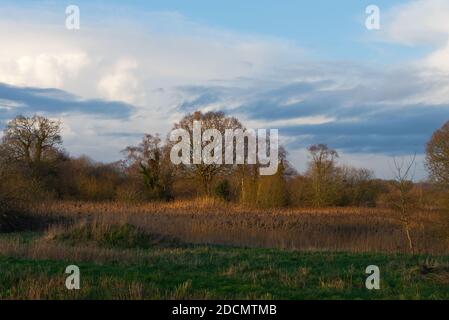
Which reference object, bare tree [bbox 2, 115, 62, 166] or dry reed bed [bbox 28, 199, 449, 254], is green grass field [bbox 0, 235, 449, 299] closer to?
dry reed bed [bbox 28, 199, 449, 254]

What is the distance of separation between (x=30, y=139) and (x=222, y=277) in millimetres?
47894

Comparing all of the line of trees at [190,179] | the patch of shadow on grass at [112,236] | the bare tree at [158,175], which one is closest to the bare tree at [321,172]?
the line of trees at [190,179]

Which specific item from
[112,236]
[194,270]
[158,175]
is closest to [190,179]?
[158,175]

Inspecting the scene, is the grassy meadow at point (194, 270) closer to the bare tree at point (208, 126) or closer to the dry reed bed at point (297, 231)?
the dry reed bed at point (297, 231)

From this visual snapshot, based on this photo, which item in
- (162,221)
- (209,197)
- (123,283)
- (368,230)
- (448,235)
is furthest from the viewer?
(209,197)

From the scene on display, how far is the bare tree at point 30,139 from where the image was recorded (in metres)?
55.7

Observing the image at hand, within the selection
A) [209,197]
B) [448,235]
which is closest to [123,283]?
[448,235]

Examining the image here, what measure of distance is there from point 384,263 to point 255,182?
112 ft

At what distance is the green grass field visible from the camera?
10445mm

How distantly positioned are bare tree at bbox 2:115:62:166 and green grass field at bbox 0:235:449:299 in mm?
42021

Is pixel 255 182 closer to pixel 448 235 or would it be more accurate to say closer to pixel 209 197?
pixel 209 197

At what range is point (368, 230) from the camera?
104ft

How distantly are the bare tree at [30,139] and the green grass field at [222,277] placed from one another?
4202cm
